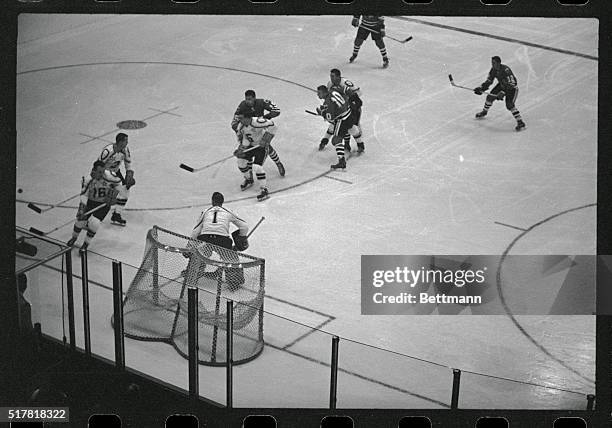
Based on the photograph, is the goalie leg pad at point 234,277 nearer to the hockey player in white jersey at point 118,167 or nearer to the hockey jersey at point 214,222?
the hockey jersey at point 214,222

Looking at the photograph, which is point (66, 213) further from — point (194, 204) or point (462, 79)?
point (462, 79)

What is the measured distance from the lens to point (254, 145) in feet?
38.4

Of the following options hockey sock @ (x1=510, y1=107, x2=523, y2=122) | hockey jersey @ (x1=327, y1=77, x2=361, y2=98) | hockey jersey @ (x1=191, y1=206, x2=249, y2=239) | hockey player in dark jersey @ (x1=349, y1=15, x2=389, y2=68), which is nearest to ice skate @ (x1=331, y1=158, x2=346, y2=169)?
hockey jersey @ (x1=327, y1=77, x2=361, y2=98)

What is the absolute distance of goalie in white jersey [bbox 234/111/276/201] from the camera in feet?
37.5

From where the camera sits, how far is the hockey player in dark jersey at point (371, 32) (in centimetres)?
1305

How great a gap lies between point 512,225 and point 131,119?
344 cm

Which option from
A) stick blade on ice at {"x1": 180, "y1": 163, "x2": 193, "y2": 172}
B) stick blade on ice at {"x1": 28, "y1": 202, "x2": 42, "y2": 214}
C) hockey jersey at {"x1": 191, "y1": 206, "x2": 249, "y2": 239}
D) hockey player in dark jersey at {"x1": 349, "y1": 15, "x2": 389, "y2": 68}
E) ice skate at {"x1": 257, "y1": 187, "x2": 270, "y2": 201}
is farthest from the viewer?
hockey player in dark jersey at {"x1": 349, "y1": 15, "x2": 389, "y2": 68}

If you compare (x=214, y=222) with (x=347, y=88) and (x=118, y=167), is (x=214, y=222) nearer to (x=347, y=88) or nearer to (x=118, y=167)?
(x=118, y=167)

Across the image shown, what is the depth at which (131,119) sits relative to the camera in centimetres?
1199

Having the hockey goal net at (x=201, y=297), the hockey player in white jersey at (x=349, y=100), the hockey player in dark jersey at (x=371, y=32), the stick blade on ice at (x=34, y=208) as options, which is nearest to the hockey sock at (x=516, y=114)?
the hockey player in white jersey at (x=349, y=100)

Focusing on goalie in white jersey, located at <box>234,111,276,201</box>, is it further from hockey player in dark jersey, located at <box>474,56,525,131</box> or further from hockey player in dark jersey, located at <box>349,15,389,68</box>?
hockey player in dark jersey, located at <box>474,56,525,131</box>

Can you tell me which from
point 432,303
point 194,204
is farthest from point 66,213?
point 432,303

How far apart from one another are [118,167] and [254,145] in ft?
4.47

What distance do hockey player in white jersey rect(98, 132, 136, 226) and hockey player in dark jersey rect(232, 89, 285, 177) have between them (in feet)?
3.47
